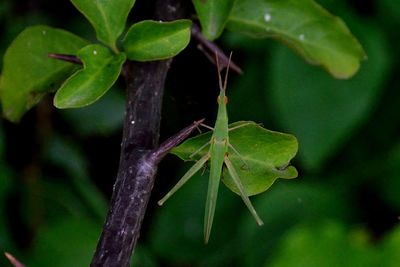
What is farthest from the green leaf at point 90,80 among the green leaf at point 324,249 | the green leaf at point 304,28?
the green leaf at point 324,249

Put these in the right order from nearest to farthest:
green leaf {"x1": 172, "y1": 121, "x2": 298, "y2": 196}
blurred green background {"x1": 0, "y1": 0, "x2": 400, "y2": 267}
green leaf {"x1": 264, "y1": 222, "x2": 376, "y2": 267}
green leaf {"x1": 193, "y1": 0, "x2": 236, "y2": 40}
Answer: green leaf {"x1": 172, "y1": 121, "x2": 298, "y2": 196} < green leaf {"x1": 193, "y1": 0, "x2": 236, "y2": 40} < green leaf {"x1": 264, "y1": 222, "x2": 376, "y2": 267} < blurred green background {"x1": 0, "y1": 0, "x2": 400, "y2": 267}

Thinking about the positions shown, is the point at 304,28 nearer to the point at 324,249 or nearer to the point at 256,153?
the point at 256,153

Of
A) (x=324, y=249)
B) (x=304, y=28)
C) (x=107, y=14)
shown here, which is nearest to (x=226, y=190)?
(x=324, y=249)

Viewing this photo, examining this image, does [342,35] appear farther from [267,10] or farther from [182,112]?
[182,112]

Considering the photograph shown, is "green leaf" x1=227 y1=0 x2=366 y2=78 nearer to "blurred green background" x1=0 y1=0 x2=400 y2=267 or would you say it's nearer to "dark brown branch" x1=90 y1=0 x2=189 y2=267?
"dark brown branch" x1=90 y1=0 x2=189 y2=267

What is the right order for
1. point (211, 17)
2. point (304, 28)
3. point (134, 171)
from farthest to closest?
point (304, 28)
point (211, 17)
point (134, 171)

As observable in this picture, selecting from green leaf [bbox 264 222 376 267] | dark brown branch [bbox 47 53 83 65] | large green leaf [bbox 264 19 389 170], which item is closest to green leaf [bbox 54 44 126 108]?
dark brown branch [bbox 47 53 83 65]

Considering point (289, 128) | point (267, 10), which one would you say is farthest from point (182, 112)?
point (267, 10)

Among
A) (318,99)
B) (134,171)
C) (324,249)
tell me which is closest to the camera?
(134,171)
